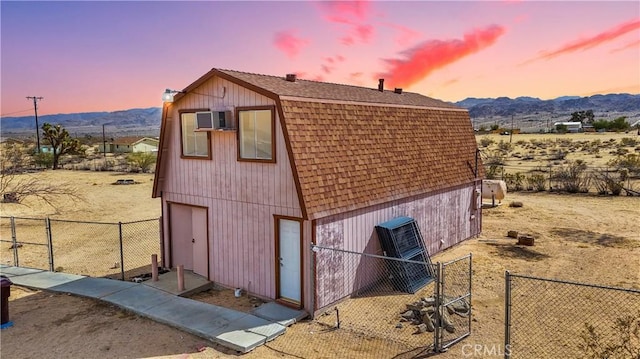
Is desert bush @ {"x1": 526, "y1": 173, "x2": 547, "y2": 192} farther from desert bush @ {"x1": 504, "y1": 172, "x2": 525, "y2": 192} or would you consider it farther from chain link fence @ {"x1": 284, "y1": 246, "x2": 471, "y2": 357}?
chain link fence @ {"x1": 284, "y1": 246, "x2": 471, "y2": 357}

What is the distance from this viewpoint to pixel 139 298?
1062 cm

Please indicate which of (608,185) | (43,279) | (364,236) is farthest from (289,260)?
(608,185)

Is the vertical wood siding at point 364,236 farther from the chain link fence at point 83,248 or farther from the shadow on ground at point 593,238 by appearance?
the chain link fence at point 83,248

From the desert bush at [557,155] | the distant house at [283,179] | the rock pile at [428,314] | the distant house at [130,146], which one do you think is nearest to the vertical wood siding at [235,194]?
the distant house at [283,179]

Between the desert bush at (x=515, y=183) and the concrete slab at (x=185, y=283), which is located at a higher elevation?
the desert bush at (x=515, y=183)

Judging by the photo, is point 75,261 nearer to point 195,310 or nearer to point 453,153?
point 195,310

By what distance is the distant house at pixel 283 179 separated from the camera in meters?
9.85

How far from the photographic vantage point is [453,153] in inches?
611

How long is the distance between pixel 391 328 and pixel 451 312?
1.52 metres

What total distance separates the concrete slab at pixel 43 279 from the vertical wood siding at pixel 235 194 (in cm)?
403

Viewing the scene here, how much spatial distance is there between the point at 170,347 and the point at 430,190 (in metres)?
9.01

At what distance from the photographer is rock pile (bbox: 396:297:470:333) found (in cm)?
886

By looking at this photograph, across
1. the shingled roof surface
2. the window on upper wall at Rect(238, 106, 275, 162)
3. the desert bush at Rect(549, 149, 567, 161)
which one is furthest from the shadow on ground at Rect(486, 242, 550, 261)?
the desert bush at Rect(549, 149, 567, 161)

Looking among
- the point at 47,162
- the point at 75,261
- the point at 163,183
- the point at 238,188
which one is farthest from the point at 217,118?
the point at 47,162
